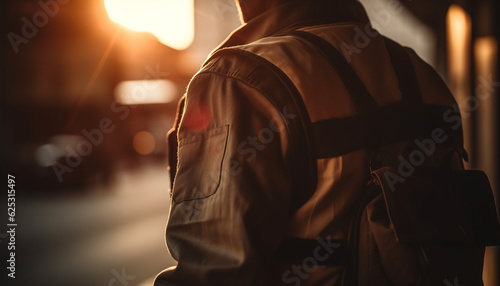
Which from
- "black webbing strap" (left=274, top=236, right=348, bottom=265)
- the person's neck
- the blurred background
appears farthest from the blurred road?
"black webbing strap" (left=274, top=236, right=348, bottom=265)

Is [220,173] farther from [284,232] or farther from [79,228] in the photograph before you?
[79,228]

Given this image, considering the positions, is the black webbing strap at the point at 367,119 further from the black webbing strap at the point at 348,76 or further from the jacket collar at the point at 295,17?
the jacket collar at the point at 295,17

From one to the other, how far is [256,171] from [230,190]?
84 mm

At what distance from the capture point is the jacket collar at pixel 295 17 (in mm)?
1536

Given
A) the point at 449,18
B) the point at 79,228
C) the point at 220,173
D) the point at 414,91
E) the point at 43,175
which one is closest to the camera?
the point at 220,173

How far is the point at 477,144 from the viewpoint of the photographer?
→ 414 cm

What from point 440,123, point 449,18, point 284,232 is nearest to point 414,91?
point 440,123

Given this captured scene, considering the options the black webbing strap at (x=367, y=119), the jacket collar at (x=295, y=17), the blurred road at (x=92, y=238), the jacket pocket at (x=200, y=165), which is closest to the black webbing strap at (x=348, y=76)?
the black webbing strap at (x=367, y=119)

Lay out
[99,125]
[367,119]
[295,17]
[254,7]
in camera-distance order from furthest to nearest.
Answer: [99,125] < [254,7] < [295,17] < [367,119]

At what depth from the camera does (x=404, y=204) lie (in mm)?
1312

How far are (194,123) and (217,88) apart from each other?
12cm

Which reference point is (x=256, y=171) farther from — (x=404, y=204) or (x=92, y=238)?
(x=92, y=238)

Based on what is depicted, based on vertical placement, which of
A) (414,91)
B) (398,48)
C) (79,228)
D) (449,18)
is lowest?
(79,228)

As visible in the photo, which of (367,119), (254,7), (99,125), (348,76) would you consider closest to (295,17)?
(254,7)
